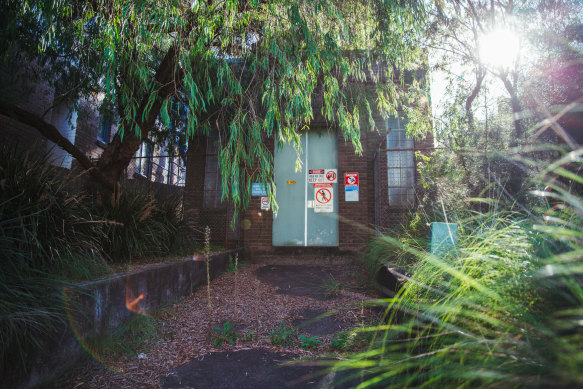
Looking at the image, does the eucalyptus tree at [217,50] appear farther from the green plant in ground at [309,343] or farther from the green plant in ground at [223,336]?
the green plant in ground at [309,343]

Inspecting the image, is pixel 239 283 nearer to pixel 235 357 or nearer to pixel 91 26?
pixel 235 357

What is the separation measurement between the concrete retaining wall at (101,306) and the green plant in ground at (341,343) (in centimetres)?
183

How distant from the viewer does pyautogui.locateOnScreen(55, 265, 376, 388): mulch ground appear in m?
2.01

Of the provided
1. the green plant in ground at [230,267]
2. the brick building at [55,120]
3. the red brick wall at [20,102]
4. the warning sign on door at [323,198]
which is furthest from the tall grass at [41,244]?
the warning sign on door at [323,198]

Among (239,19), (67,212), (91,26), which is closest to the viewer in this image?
(67,212)

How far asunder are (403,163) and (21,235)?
706 cm

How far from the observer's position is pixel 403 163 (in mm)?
7262

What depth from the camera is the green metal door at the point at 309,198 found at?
7188 mm

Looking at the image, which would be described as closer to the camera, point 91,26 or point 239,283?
point 91,26

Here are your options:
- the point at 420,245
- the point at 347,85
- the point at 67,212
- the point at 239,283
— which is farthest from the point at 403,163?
the point at 67,212

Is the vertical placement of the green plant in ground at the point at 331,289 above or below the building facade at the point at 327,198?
below

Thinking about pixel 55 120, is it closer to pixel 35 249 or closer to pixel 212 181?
pixel 212 181

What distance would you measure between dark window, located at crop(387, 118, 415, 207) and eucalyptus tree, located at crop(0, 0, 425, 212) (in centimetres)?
307

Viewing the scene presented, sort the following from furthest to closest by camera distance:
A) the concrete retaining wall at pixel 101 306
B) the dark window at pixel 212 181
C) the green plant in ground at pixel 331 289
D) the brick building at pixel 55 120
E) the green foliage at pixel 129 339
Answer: the dark window at pixel 212 181, the brick building at pixel 55 120, the green plant in ground at pixel 331 289, the green foliage at pixel 129 339, the concrete retaining wall at pixel 101 306
